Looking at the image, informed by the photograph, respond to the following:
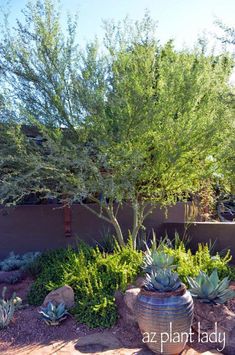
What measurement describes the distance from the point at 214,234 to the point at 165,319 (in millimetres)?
5128

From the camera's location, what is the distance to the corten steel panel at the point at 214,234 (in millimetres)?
8688

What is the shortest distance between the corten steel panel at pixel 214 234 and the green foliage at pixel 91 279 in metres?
2.66

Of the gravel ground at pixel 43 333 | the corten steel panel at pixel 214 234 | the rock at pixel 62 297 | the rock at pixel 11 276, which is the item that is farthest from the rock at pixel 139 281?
the corten steel panel at pixel 214 234

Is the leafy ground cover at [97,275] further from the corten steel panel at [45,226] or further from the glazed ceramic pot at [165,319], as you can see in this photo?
the corten steel panel at [45,226]

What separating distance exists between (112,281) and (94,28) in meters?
4.54

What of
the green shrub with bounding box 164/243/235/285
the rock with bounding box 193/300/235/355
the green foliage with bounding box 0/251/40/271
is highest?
the green shrub with bounding box 164/243/235/285

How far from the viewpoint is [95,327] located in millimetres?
4930

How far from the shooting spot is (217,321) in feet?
15.6

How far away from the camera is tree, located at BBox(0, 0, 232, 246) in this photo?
6.41 meters

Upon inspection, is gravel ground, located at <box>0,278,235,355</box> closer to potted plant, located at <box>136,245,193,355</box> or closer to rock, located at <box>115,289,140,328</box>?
rock, located at <box>115,289,140,328</box>

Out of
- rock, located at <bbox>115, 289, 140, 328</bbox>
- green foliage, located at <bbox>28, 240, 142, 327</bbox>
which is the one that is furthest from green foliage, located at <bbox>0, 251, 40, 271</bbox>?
rock, located at <bbox>115, 289, 140, 328</bbox>

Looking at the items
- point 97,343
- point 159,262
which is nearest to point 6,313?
point 97,343

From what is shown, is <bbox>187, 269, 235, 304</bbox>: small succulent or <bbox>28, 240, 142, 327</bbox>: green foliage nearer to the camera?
<bbox>187, 269, 235, 304</bbox>: small succulent

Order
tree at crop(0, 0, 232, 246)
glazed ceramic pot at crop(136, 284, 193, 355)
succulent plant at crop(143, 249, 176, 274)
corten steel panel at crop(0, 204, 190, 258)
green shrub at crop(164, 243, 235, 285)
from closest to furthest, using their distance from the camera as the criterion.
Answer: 1. glazed ceramic pot at crop(136, 284, 193, 355)
2. succulent plant at crop(143, 249, 176, 274)
3. green shrub at crop(164, 243, 235, 285)
4. tree at crop(0, 0, 232, 246)
5. corten steel panel at crop(0, 204, 190, 258)
